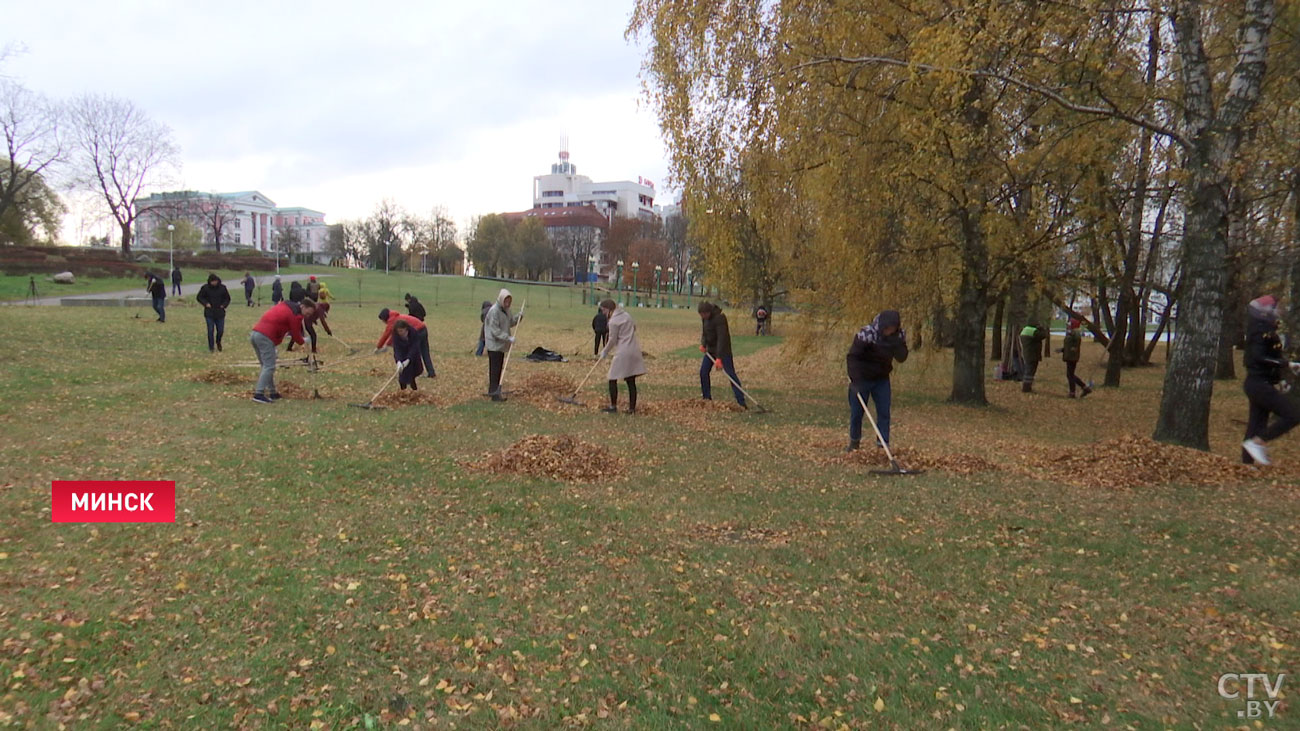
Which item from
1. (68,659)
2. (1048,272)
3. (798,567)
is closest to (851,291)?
(1048,272)

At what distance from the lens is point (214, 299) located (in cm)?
1630

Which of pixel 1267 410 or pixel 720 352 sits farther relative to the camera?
pixel 720 352

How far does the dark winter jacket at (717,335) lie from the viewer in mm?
12055

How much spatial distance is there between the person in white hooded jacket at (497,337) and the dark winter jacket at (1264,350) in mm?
9719

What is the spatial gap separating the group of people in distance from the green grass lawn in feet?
3.16

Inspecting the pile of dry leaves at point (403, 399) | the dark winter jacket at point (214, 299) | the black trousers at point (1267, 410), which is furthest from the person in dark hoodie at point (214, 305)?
the black trousers at point (1267, 410)

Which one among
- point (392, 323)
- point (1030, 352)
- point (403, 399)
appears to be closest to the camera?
point (403, 399)

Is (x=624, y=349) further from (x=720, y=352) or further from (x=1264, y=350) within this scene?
(x=1264, y=350)

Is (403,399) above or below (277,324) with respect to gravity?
below

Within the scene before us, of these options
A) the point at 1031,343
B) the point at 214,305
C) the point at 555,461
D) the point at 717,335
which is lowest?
the point at 555,461

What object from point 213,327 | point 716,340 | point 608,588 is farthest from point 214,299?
point 608,588

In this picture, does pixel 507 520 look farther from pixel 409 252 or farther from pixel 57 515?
pixel 409 252

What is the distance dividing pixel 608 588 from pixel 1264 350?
783 cm

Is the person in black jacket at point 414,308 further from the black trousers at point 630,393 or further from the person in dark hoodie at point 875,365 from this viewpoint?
the person in dark hoodie at point 875,365
